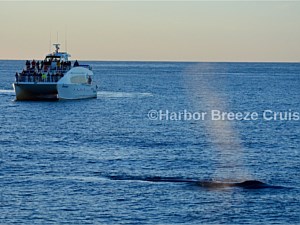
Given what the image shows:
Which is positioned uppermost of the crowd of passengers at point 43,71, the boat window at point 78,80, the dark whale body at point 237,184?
the crowd of passengers at point 43,71

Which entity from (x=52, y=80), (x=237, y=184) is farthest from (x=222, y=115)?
(x=237, y=184)

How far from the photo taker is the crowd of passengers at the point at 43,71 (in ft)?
380

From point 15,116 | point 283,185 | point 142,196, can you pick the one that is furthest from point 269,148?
point 15,116

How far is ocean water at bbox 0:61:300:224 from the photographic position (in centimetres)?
4288

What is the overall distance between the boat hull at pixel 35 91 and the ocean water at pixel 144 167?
13608mm

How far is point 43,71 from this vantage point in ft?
392

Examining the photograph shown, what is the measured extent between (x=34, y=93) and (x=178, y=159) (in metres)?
63.2

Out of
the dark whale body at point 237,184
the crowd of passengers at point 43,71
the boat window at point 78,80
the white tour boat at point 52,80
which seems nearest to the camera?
the dark whale body at point 237,184

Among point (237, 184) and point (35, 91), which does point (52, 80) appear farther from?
point (237, 184)

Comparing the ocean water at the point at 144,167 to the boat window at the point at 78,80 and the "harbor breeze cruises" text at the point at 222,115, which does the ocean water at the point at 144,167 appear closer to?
the "harbor breeze cruises" text at the point at 222,115

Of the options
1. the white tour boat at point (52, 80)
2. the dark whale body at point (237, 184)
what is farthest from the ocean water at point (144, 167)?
the white tour boat at point (52, 80)

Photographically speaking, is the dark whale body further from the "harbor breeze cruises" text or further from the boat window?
the boat window

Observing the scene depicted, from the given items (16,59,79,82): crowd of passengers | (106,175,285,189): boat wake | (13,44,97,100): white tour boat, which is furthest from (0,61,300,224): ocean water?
(13,44,97,100): white tour boat

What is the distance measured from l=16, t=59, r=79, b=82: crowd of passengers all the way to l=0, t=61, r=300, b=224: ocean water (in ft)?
41.9
